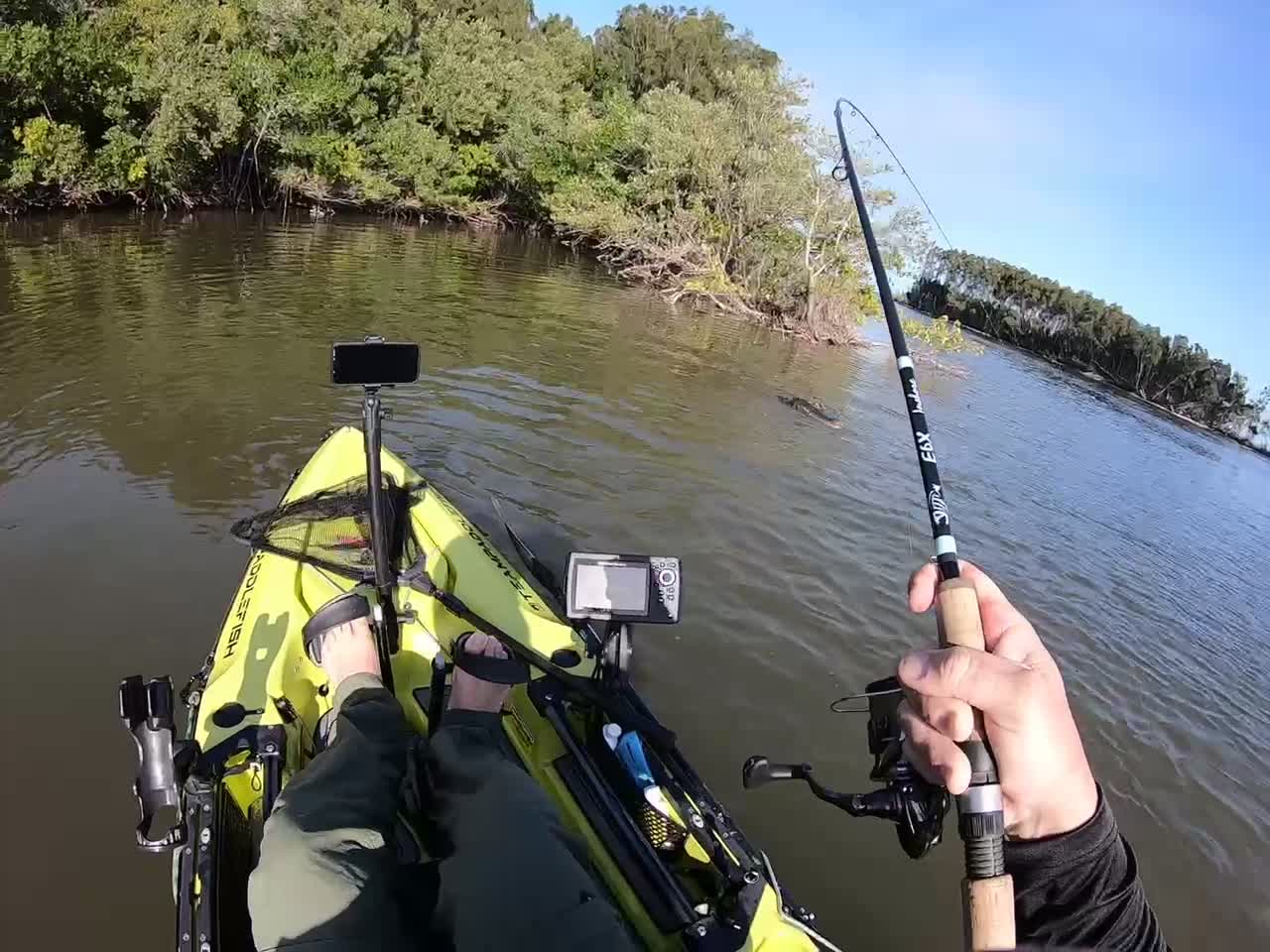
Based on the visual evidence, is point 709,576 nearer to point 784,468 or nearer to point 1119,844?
point 784,468

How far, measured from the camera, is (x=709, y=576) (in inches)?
228

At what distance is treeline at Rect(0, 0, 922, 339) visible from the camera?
1670 centimetres

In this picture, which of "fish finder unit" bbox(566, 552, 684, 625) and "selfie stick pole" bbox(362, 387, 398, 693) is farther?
"selfie stick pole" bbox(362, 387, 398, 693)

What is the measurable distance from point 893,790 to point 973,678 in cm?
55

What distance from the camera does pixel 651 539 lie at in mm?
6133

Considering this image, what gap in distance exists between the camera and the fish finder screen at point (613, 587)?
259 cm

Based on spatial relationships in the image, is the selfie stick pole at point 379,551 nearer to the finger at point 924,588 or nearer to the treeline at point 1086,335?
the finger at point 924,588

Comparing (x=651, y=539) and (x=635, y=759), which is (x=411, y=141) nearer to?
(x=651, y=539)

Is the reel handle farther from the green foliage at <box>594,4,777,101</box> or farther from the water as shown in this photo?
the green foliage at <box>594,4,777,101</box>

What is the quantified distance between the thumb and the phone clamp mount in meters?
0.35

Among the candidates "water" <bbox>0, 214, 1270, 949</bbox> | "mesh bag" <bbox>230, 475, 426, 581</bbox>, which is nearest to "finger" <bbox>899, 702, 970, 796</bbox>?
"water" <bbox>0, 214, 1270, 949</bbox>

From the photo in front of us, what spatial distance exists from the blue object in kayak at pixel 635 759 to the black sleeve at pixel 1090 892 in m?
1.53

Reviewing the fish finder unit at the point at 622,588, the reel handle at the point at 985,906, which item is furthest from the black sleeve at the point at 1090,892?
the fish finder unit at the point at 622,588

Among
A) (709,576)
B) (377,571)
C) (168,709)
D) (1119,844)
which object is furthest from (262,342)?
(1119,844)
